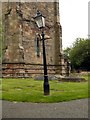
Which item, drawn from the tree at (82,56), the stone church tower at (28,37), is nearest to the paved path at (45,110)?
the stone church tower at (28,37)

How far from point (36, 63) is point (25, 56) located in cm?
175

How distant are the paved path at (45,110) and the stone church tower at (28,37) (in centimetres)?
2265

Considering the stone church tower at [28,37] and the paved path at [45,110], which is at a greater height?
the stone church tower at [28,37]

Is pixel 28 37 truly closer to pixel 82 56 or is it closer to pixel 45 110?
pixel 45 110

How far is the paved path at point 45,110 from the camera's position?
1082 centimetres

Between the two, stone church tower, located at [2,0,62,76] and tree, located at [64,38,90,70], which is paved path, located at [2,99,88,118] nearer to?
stone church tower, located at [2,0,62,76]

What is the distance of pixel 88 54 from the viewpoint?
80.9 m

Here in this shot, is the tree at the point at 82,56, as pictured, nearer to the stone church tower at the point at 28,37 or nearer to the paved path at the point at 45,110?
the stone church tower at the point at 28,37

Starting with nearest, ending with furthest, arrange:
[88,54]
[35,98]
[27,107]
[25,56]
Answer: [27,107] → [35,98] → [25,56] → [88,54]

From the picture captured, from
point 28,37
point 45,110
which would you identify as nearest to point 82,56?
point 28,37

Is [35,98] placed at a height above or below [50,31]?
below

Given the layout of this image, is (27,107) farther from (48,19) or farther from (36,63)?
(48,19)

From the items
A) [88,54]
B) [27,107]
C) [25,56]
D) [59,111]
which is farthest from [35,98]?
[88,54]

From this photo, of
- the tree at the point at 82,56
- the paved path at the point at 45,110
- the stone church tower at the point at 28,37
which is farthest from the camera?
the tree at the point at 82,56
